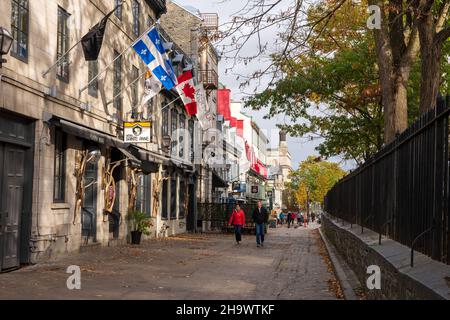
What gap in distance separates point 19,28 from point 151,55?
19.3ft

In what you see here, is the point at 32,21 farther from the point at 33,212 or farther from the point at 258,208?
the point at 258,208

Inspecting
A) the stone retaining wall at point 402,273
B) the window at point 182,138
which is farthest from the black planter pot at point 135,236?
the stone retaining wall at point 402,273

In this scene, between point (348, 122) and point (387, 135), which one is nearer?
point (387, 135)

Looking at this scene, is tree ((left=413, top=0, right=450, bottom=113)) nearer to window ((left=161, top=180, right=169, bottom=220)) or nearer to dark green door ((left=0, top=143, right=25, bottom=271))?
dark green door ((left=0, top=143, right=25, bottom=271))

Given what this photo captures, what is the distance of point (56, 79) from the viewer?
15648 mm

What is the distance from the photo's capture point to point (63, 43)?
16.4 metres

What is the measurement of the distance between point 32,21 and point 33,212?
14.3 ft

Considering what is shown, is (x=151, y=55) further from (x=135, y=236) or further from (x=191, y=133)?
(x=191, y=133)

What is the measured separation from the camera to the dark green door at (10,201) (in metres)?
12.8

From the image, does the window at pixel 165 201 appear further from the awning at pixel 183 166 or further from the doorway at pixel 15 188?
the doorway at pixel 15 188

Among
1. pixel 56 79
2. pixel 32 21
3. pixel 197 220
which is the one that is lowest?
pixel 197 220

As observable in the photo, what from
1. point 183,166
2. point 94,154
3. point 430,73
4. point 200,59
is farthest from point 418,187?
point 200,59

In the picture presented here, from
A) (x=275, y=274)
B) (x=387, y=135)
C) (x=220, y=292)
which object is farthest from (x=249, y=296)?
(x=387, y=135)

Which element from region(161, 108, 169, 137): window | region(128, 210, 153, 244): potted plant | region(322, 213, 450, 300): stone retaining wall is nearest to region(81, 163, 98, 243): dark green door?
region(128, 210, 153, 244): potted plant
